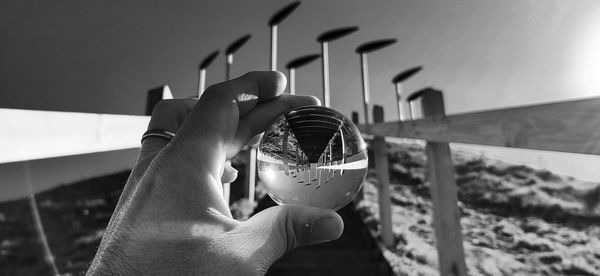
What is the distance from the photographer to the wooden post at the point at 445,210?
6.53ft

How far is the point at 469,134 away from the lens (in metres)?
1.62

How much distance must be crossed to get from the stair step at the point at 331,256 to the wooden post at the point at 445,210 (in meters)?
1.32

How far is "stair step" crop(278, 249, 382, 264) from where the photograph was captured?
3.25m

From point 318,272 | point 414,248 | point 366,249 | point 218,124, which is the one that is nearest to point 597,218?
point 414,248

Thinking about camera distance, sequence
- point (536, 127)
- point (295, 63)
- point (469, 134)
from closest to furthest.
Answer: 1. point (536, 127)
2. point (469, 134)
3. point (295, 63)

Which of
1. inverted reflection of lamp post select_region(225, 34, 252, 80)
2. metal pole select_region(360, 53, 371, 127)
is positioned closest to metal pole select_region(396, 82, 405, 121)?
metal pole select_region(360, 53, 371, 127)

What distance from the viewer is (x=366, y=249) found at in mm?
3553

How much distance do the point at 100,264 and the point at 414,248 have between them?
11.9 ft

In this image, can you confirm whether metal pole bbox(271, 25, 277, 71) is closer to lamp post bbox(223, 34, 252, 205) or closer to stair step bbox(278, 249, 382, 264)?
lamp post bbox(223, 34, 252, 205)

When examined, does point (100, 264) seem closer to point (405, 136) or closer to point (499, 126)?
point (499, 126)

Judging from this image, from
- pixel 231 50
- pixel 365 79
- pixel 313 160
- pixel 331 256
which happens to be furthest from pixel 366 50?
pixel 313 160

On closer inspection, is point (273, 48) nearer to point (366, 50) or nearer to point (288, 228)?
point (366, 50)

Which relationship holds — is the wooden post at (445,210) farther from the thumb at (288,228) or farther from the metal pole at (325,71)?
the metal pole at (325,71)

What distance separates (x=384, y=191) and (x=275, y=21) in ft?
10.2
